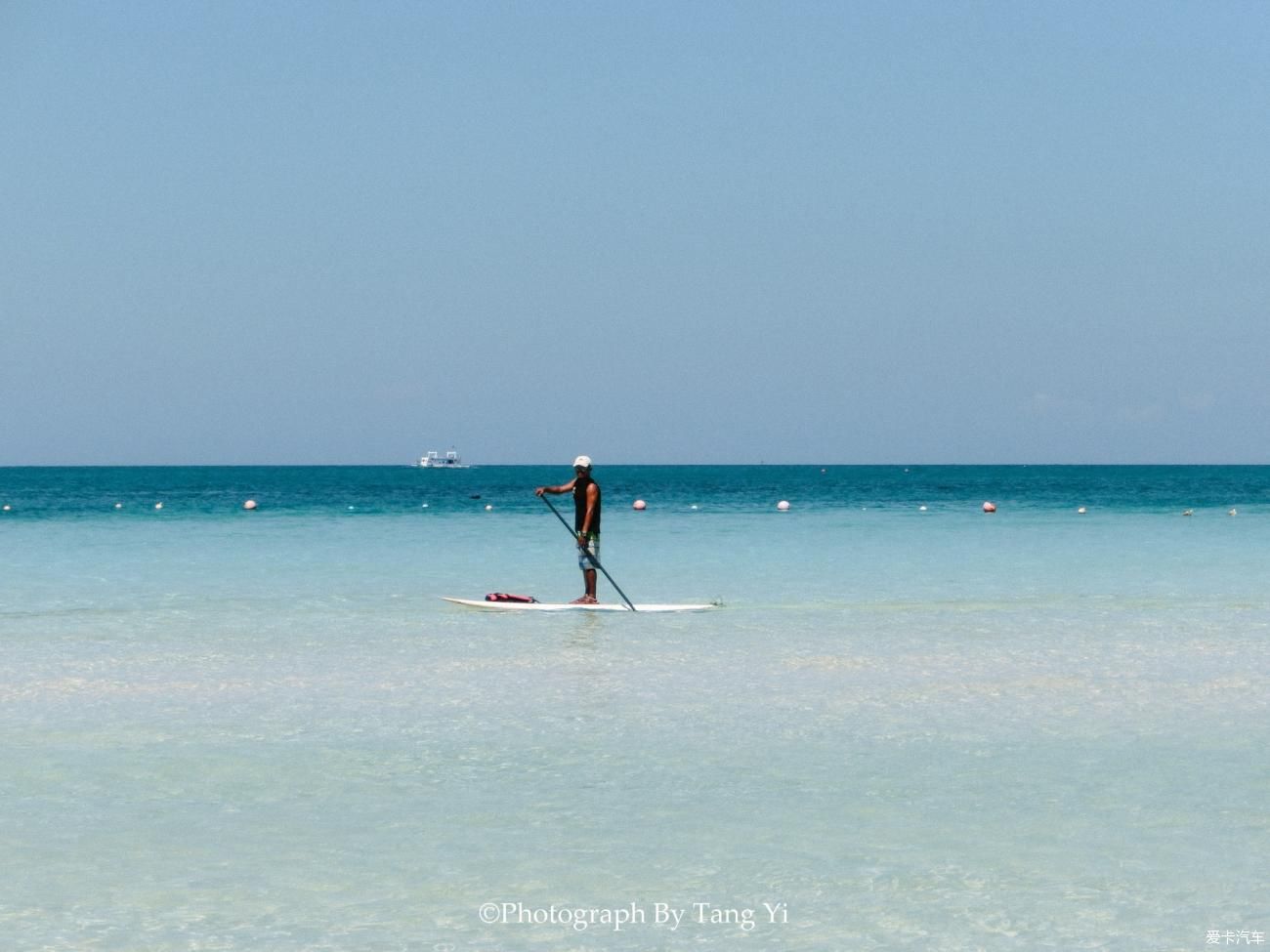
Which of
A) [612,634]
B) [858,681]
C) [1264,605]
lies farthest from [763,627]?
[1264,605]

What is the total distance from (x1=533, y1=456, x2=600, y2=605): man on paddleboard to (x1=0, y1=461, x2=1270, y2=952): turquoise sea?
Result: 1007 millimetres

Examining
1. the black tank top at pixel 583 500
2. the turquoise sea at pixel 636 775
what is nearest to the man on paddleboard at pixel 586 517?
the black tank top at pixel 583 500

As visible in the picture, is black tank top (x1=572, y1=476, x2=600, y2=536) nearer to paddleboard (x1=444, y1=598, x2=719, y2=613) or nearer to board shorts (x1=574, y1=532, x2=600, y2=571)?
board shorts (x1=574, y1=532, x2=600, y2=571)

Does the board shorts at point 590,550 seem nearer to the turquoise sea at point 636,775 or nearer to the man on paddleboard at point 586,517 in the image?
the man on paddleboard at point 586,517

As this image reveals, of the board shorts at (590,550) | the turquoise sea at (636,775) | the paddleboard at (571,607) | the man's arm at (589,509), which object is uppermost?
the man's arm at (589,509)

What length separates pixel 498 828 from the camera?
8945mm

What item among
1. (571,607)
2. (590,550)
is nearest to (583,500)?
(590,550)

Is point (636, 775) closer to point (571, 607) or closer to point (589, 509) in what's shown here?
point (589, 509)

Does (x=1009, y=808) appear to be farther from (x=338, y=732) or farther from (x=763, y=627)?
(x=763, y=627)

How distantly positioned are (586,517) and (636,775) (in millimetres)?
12454

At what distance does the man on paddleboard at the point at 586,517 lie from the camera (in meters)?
22.4

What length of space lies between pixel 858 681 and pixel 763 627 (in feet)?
18.7

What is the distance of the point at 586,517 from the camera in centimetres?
2277

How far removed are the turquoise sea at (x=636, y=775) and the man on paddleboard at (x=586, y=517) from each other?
101 cm
